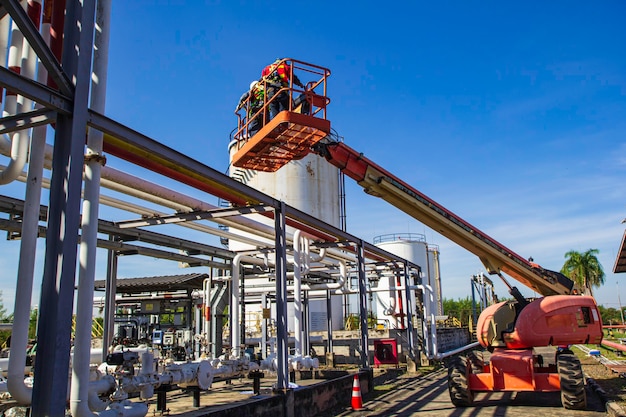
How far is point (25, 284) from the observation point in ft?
17.9

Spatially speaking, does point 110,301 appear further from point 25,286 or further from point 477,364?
point 477,364

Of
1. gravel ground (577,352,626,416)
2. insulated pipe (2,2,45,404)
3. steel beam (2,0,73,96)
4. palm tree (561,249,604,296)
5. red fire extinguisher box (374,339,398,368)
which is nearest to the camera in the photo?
steel beam (2,0,73,96)

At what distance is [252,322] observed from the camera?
2478 centimetres

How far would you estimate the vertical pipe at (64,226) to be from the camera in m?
4.93

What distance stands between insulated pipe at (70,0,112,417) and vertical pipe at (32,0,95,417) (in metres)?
0.57

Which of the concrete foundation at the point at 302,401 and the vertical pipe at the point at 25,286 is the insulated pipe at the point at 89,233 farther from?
the concrete foundation at the point at 302,401

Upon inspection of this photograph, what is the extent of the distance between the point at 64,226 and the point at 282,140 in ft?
16.6

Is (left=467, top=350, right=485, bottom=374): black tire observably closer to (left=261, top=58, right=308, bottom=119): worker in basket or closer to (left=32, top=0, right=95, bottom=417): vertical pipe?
(left=261, top=58, right=308, bottom=119): worker in basket

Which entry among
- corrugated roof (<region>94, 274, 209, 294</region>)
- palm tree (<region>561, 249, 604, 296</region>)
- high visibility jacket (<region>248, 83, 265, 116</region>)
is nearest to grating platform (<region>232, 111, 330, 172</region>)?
high visibility jacket (<region>248, 83, 265, 116</region>)

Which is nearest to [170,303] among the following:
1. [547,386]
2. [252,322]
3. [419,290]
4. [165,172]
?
[252,322]

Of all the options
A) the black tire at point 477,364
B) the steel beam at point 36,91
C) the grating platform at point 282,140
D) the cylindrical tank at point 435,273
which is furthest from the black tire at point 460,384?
the cylindrical tank at point 435,273

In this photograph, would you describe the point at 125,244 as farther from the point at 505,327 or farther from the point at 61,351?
the point at 505,327

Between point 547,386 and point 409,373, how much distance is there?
723 cm

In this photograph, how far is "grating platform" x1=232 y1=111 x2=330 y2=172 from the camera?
9.08 meters
